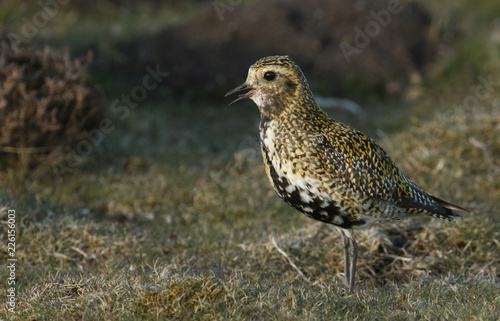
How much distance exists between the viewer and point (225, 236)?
6.66 m

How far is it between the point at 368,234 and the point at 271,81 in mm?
1964

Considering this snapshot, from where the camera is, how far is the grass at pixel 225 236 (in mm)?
4391

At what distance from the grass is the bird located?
23.7 inches

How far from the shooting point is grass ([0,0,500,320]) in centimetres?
439

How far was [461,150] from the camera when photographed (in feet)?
26.6

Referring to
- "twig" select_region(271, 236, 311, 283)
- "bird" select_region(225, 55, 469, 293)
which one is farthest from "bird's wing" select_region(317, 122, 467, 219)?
"twig" select_region(271, 236, 311, 283)

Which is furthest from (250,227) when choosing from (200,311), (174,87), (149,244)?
(174,87)

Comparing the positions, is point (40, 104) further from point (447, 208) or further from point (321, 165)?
point (447, 208)

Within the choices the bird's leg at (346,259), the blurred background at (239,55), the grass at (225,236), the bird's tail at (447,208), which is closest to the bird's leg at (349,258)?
the bird's leg at (346,259)

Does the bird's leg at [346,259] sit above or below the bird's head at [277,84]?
below

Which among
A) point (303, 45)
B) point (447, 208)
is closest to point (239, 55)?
point (303, 45)

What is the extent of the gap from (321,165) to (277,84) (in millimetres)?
735

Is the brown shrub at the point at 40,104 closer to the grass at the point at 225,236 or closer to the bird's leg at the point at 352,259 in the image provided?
the grass at the point at 225,236

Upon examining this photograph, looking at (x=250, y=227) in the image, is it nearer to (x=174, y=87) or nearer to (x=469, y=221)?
(x=469, y=221)
